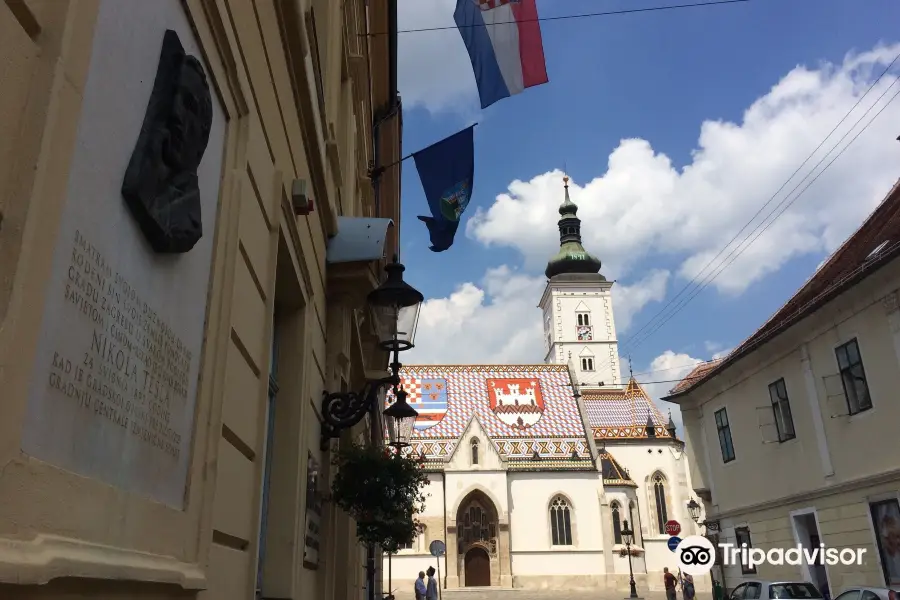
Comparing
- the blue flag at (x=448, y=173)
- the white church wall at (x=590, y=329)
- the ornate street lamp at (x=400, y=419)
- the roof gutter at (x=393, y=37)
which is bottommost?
the ornate street lamp at (x=400, y=419)

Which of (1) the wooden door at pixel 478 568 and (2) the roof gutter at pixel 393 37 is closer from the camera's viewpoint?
(2) the roof gutter at pixel 393 37

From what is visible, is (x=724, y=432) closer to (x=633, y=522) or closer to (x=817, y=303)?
(x=817, y=303)

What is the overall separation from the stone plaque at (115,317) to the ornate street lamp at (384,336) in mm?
3508

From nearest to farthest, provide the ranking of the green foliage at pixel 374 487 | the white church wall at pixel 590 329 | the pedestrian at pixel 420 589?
the green foliage at pixel 374 487 < the pedestrian at pixel 420 589 < the white church wall at pixel 590 329

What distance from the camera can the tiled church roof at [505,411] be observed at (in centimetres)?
4672

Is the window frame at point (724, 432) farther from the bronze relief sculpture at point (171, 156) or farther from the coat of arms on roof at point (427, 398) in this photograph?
the coat of arms on roof at point (427, 398)

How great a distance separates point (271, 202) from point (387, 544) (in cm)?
470

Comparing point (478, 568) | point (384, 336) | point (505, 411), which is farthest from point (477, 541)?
point (384, 336)

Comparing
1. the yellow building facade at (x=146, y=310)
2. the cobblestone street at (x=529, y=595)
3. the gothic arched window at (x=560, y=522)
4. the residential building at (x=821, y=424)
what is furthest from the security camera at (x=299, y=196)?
the gothic arched window at (x=560, y=522)

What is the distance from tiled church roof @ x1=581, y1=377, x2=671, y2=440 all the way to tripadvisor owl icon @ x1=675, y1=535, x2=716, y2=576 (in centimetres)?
3082

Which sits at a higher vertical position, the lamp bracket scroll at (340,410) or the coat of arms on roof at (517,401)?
the coat of arms on roof at (517,401)

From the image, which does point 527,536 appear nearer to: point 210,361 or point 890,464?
point 890,464

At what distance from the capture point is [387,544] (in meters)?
7.29

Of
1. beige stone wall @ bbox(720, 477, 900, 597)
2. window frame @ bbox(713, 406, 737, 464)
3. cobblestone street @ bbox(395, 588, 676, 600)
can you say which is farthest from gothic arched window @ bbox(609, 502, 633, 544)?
beige stone wall @ bbox(720, 477, 900, 597)
